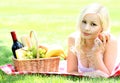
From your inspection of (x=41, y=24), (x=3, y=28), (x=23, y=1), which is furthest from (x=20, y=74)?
(x=23, y=1)

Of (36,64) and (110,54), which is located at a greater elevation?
(110,54)

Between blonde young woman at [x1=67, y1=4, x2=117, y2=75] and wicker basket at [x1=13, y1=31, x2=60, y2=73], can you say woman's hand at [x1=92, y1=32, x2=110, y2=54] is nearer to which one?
blonde young woman at [x1=67, y1=4, x2=117, y2=75]

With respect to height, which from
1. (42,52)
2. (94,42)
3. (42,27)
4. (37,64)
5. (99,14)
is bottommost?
(42,27)

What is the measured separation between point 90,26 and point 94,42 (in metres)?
0.20

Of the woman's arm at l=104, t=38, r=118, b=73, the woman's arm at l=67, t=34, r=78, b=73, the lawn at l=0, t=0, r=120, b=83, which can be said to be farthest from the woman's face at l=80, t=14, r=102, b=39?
the lawn at l=0, t=0, r=120, b=83

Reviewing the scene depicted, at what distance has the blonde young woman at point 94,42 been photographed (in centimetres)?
513

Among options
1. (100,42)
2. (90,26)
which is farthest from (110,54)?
(90,26)

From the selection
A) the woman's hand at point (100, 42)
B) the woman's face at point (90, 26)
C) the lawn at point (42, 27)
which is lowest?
the lawn at point (42, 27)

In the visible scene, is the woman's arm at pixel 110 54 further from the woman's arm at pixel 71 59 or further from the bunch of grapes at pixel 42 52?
the bunch of grapes at pixel 42 52

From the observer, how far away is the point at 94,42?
17.0 feet

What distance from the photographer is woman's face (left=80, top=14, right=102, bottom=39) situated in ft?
16.8

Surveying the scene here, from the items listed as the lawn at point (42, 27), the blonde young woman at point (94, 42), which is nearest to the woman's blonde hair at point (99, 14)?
the blonde young woman at point (94, 42)

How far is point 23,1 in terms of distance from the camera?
20.6m

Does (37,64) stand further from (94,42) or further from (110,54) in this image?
(110,54)
